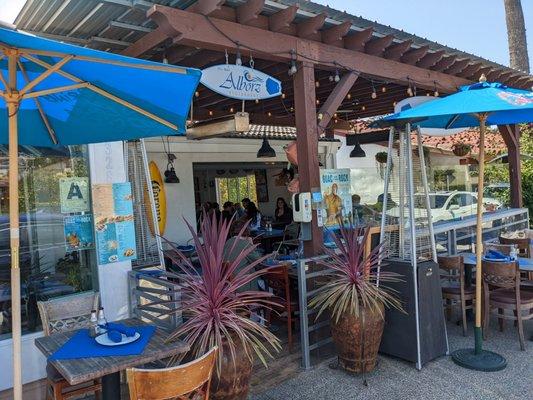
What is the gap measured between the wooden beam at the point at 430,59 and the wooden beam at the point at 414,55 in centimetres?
23

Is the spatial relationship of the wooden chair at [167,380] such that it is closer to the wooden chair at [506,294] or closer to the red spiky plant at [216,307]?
the red spiky plant at [216,307]

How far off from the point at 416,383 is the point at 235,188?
32.3 feet

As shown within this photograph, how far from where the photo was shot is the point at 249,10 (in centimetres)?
361

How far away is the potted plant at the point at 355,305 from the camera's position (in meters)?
3.49

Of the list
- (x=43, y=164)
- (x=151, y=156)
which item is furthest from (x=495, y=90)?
→ (x=151, y=156)

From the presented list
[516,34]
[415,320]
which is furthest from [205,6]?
[516,34]

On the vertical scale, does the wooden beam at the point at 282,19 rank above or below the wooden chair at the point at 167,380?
above

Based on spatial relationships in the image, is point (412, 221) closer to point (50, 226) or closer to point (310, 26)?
point (310, 26)

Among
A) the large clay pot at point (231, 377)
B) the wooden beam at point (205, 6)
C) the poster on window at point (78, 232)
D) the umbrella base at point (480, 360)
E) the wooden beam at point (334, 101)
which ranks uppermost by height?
the wooden beam at point (205, 6)

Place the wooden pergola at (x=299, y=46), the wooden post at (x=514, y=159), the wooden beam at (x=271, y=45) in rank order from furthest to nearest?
the wooden post at (x=514, y=159) → the wooden pergola at (x=299, y=46) → the wooden beam at (x=271, y=45)

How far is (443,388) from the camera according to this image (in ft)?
10.9

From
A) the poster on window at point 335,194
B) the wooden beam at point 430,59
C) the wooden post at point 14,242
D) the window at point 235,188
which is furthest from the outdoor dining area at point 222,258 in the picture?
the window at point 235,188

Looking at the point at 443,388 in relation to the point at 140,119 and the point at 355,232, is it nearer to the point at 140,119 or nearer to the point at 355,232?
the point at 355,232

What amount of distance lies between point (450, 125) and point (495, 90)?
141 cm
